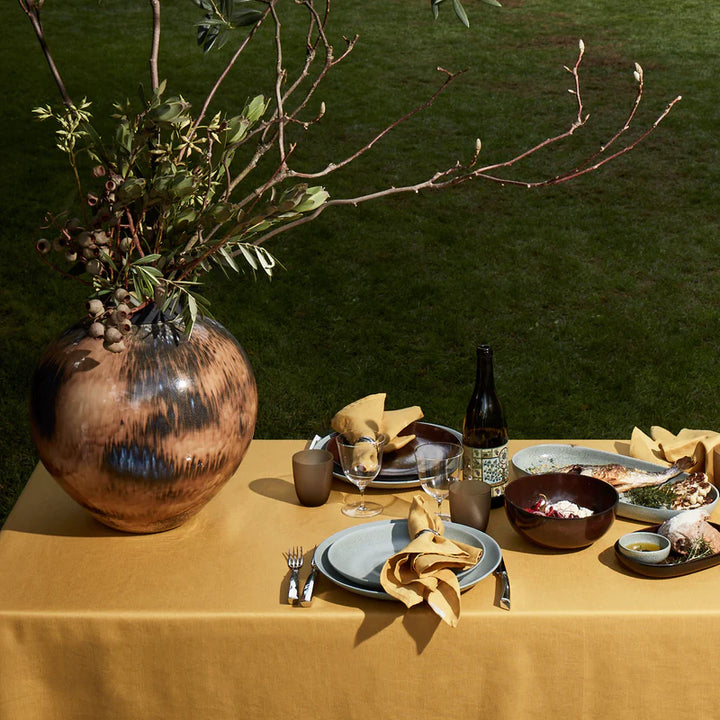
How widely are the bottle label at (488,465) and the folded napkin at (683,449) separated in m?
0.35

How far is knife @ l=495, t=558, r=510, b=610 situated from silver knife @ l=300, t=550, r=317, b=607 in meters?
0.31

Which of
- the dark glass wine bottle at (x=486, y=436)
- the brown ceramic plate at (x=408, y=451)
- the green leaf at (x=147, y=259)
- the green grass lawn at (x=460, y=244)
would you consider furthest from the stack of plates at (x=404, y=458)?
the green grass lawn at (x=460, y=244)

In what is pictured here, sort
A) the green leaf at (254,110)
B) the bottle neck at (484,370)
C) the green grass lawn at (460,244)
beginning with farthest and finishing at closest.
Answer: the green grass lawn at (460,244), the bottle neck at (484,370), the green leaf at (254,110)

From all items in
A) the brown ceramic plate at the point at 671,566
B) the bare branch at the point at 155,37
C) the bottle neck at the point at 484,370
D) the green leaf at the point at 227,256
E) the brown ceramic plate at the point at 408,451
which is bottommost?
the brown ceramic plate at the point at 408,451

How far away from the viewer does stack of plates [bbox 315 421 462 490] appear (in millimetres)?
1874

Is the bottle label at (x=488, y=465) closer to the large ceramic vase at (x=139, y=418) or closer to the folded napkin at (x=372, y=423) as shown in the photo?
the folded napkin at (x=372, y=423)

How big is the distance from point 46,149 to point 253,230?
256 inches

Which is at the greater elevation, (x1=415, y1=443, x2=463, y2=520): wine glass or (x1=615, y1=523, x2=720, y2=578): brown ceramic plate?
(x1=415, y1=443, x2=463, y2=520): wine glass

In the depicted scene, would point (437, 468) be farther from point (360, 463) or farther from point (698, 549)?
point (698, 549)

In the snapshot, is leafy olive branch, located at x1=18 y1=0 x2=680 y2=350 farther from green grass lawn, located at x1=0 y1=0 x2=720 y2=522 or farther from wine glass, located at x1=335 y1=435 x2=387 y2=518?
green grass lawn, located at x1=0 y1=0 x2=720 y2=522

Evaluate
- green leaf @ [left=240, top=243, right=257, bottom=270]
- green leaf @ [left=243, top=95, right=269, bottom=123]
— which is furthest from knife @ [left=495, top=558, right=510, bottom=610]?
green leaf @ [left=243, top=95, right=269, bottom=123]

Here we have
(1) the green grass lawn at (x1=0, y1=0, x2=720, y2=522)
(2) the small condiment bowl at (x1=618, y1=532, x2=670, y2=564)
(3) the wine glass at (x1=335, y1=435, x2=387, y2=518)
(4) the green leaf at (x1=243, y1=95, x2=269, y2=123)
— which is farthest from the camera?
(1) the green grass lawn at (x1=0, y1=0, x2=720, y2=522)

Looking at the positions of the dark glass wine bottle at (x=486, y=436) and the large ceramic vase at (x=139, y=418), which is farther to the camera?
the dark glass wine bottle at (x=486, y=436)

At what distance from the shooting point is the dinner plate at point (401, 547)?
4.77ft
